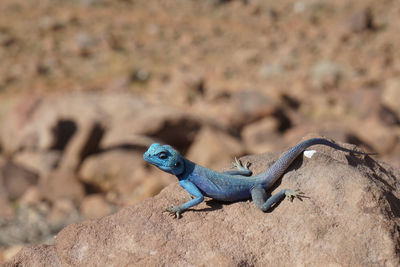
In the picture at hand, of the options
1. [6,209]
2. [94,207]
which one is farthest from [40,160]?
[94,207]

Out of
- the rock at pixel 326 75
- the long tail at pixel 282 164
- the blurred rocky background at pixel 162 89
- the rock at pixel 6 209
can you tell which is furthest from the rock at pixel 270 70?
the long tail at pixel 282 164

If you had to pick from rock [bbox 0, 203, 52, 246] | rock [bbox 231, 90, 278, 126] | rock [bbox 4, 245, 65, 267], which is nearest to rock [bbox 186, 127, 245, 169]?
rock [bbox 231, 90, 278, 126]

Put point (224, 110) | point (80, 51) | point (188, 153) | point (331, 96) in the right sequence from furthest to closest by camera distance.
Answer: point (80, 51), point (331, 96), point (224, 110), point (188, 153)

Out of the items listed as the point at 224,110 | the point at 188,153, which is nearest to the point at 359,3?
the point at 224,110

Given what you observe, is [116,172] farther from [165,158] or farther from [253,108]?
[165,158]

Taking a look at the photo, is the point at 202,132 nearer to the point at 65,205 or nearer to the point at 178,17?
the point at 65,205

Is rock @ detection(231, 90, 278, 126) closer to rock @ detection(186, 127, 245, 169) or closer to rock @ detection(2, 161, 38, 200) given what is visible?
rock @ detection(186, 127, 245, 169)

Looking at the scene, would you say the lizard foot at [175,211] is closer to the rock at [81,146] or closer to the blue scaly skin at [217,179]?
the blue scaly skin at [217,179]
